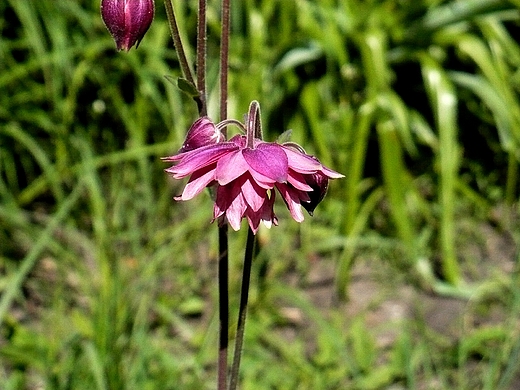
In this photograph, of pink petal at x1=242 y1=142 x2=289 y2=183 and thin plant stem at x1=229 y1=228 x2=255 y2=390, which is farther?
thin plant stem at x1=229 y1=228 x2=255 y2=390

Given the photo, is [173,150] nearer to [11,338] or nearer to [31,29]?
[31,29]

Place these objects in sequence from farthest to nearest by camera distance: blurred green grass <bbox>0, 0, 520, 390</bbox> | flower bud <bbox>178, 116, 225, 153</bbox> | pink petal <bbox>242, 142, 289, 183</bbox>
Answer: blurred green grass <bbox>0, 0, 520, 390</bbox> → flower bud <bbox>178, 116, 225, 153</bbox> → pink petal <bbox>242, 142, 289, 183</bbox>

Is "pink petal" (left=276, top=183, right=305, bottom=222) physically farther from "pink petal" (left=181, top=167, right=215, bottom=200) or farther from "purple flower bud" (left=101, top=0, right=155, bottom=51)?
"purple flower bud" (left=101, top=0, right=155, bottom=51)

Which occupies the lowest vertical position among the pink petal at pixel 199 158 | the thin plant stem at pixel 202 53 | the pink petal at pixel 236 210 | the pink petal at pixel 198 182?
the pink petal at pixel 236 210

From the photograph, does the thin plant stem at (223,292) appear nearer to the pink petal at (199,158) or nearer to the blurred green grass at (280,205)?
the pink petal at (199,158)

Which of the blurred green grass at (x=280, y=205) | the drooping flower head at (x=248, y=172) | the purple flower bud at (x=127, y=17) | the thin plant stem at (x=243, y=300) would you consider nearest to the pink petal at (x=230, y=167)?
the drooping flower head at (x=248, y=172)

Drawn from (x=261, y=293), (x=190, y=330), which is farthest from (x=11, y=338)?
(x=261, y=293)

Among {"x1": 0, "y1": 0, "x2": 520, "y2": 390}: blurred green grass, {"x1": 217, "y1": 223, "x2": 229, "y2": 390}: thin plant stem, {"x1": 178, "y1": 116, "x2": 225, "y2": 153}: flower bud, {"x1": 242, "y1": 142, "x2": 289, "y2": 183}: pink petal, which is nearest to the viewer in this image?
{"x1": 242, "y1": 142, "x2": 289, "y2": 183}: pink petal

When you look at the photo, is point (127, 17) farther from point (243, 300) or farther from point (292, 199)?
point (243, 300)

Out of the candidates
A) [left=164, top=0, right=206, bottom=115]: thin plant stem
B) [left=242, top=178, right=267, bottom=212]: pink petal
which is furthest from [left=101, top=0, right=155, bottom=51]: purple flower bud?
[left=242, top=178, right=267, bottom=212]: pink petal
